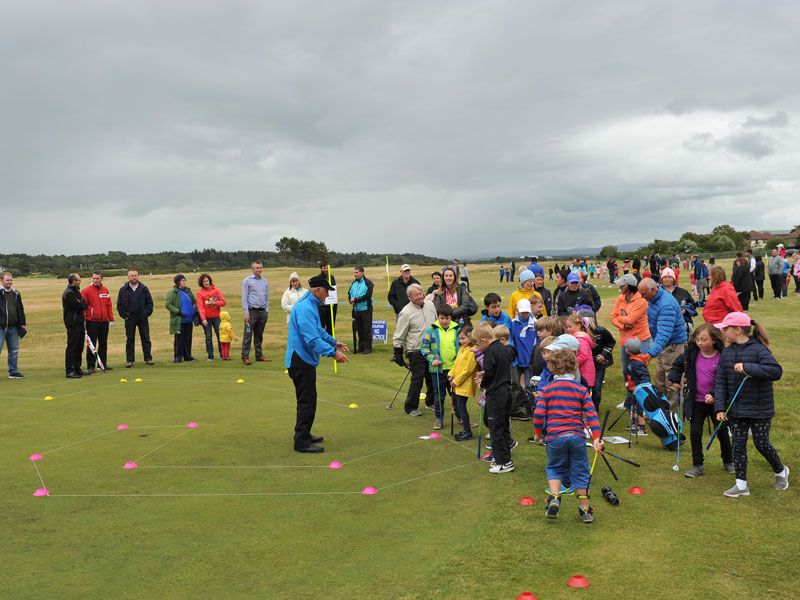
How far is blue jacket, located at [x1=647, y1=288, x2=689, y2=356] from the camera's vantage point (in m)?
8.34

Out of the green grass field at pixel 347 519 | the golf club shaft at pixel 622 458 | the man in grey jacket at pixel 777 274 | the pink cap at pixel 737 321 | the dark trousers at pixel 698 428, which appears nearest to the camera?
the green grass field at pixel 347 519

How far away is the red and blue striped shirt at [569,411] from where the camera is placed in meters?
5.84

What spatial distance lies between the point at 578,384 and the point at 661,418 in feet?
8.26

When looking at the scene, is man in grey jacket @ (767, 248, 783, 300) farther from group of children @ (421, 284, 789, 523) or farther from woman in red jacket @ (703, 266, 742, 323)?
group of children @ (421, 284, 789, 523)

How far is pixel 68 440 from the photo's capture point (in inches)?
347

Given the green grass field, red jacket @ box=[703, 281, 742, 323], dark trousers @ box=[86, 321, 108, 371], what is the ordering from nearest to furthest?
the green grass field
red jacket @ box=[703, 281, 742, 323]
dark trousers @ box=[86, 321, 108, 371]

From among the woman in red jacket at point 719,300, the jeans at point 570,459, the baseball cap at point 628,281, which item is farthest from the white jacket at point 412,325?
the woman in red jacket at point 719,300

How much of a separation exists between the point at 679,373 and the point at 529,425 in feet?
9.09

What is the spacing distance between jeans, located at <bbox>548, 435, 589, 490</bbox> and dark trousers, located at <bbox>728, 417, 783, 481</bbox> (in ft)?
5.72

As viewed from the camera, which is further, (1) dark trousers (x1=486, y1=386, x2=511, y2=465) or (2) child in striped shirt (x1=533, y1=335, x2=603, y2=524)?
(1) dark trousers (x1=486, y1=386, x2=511, y2=465)

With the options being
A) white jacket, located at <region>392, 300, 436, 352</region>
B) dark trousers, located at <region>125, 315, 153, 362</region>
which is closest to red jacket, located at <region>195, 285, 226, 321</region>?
dark trousers, located at <region>125, 315, 153, 362</region>

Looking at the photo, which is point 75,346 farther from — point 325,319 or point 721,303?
point 721,303

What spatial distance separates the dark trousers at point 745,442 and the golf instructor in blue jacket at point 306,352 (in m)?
4.78

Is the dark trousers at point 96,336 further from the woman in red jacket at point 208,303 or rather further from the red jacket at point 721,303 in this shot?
the red jacket at point 721,303
